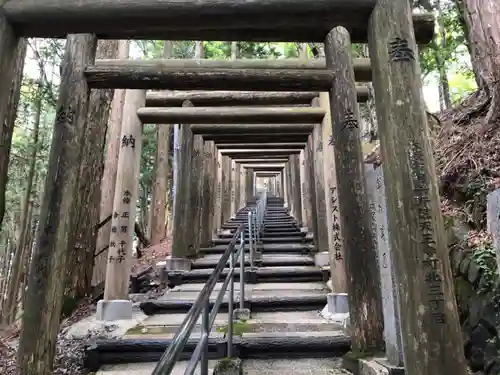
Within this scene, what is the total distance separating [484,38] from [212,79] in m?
4.56

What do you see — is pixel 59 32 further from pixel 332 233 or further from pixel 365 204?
pixel 332 233

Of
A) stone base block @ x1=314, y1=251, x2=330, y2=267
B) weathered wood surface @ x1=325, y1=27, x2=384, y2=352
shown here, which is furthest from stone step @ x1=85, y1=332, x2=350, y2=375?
stone base block @ x1=314, y1=251, x2=330, y2=267

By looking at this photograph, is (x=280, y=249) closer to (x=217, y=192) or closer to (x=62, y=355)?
(x=217, y=192)

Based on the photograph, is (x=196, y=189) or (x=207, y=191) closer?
(x=196, y=189)

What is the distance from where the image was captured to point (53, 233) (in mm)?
2861

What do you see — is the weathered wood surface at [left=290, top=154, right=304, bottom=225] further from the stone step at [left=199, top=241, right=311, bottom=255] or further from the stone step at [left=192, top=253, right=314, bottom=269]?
the stone step at [left=192, top=253, right=314, bottom=269]

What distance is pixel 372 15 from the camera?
8.34 ft

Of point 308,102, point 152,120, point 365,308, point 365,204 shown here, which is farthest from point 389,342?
point 308,102

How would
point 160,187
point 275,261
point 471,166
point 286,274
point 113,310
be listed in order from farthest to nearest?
point 160,187 < point 275,261 < point 286,274 < point 113,310 < point 471,166

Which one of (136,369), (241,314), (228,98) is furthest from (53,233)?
(228,98)

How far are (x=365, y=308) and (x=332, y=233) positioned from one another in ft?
7.02

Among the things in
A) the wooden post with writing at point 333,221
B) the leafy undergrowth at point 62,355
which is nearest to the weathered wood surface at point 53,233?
the leafy undergrowth at point 62,355

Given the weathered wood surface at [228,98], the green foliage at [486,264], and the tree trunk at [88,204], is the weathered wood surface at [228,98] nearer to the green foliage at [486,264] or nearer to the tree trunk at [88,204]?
the tree trunk at [88,204]

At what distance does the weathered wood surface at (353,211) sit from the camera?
346 cm
